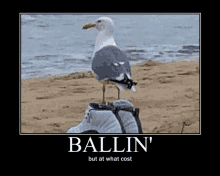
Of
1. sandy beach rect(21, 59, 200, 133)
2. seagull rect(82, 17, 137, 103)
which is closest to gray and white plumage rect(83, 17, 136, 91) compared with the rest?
seagull rect(82, 17, 137, 103)

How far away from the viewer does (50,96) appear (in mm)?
4492

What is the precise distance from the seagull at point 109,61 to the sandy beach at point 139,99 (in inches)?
26.9

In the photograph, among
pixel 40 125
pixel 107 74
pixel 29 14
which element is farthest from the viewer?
pixel 40 125

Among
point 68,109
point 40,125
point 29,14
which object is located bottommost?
point 40,125

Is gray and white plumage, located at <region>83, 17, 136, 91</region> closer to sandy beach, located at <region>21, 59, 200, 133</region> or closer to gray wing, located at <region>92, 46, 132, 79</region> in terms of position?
gray wing, located at <region>92, 46, 132, 79</region>

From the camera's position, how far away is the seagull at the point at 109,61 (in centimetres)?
324

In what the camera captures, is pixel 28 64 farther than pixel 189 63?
No

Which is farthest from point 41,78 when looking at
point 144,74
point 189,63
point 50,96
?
point 189,63

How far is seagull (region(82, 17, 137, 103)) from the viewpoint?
3.24 m

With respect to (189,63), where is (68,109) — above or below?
below

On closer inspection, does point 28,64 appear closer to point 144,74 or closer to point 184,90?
point 144,74

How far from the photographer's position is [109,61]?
3287 mm

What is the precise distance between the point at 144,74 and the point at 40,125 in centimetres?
201

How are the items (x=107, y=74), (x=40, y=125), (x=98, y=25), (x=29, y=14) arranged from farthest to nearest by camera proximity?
(x=40, y=125) < (x=29, y=14) < (x=98, y=25) < (x=107, y=74)
